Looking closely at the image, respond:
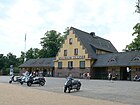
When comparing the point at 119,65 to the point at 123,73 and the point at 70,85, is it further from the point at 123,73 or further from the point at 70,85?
the point at 70,85

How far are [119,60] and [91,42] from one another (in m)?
12.3

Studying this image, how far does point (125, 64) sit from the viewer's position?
48281 millimetres

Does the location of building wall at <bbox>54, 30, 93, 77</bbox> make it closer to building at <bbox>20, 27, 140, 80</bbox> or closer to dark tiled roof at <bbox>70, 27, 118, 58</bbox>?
building at <bbox>20, 27, 140, 80</bbox>

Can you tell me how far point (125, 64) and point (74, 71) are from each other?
540 inches

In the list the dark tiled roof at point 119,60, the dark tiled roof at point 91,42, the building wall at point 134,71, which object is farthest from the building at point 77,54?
the building wall at point 134,71

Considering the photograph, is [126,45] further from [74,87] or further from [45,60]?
[74,87]

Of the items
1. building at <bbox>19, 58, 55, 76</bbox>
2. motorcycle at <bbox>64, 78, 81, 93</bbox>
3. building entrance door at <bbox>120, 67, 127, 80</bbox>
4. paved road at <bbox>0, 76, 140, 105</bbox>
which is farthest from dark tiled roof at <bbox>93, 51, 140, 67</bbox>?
motorcycle at <bbox>64, 78, 81, 93</bbox>

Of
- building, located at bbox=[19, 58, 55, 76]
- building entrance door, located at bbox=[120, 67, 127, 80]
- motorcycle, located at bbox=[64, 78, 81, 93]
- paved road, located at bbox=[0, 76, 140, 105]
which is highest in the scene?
building, located at bbox=[19, 58, 55, 76]

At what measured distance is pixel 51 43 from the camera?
8469 centimetres

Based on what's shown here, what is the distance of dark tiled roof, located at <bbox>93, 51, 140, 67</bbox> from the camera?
48312mm

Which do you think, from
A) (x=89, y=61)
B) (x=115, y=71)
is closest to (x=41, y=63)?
(x=89, y=61)

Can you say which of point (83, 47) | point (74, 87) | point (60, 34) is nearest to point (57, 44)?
point (60, 34)

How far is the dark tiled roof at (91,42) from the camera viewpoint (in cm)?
5749

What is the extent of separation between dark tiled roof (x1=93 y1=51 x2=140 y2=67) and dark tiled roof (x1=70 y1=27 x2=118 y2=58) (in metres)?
2.80
